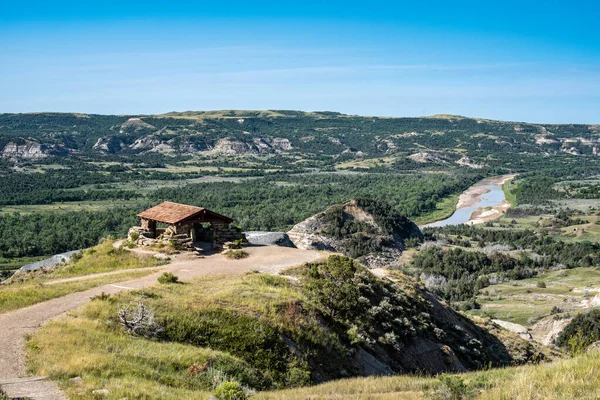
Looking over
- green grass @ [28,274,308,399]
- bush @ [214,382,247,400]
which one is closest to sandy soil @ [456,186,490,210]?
green grass @ [28,274,308,399]

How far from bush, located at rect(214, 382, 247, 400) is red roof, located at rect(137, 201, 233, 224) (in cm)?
1783

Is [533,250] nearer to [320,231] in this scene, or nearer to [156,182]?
[320,231]

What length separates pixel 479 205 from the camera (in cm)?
13088

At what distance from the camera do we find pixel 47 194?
132 metres

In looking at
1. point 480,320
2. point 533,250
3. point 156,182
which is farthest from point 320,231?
point 156,182

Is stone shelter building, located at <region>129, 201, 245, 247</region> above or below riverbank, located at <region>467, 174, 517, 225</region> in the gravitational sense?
above

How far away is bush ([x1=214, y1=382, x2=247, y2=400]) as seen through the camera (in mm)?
11695

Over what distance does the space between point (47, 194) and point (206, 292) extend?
12762cm

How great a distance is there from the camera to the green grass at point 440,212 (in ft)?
368

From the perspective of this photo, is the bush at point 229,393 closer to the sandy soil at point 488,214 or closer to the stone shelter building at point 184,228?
the stone shelter building at point 184,228

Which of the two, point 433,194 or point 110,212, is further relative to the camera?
point 433,194

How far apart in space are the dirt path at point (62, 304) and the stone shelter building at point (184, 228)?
1.87 m

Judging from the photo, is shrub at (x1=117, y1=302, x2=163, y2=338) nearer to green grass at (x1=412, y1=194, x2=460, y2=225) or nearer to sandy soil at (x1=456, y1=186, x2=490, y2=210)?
green grass at (x1=412, y1=194, x2=460, y2=225)

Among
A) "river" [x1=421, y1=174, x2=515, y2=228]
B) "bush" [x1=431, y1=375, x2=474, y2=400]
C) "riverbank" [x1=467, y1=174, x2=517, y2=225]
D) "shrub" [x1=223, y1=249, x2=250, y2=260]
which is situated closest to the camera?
"bush" [x1=431, y1=375, x2=474, y2=400]
